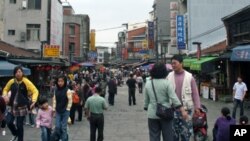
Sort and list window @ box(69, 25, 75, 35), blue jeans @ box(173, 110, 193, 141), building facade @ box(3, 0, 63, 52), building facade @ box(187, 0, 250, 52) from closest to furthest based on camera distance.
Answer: blue jeans @ box(173, 110, 193, 141)
building facade @ box(187, 0, 250, 52)
building facade @ box(3, 0, 63, 52)
window @ box(69, 25, 75, 35)

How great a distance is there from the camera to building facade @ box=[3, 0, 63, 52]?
149 ft

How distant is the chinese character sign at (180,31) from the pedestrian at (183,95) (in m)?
36.8

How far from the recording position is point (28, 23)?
4575cm

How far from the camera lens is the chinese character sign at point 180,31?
146 ft

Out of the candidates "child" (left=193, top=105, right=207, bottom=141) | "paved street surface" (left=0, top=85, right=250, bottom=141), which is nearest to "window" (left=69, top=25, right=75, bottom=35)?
"paved street surface" (left=0, top=85, right=250, bottom=141)

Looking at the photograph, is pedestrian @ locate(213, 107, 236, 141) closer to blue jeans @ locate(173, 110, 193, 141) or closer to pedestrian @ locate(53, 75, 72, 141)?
blue jeans @ locate(173, 110, 193, 141)

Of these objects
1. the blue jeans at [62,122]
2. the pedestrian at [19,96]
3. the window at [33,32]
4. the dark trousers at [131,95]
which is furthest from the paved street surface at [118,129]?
the window at [33,32]

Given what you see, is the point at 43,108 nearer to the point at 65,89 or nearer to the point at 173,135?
the point at 65,89

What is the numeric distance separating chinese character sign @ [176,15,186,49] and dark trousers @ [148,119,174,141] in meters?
37.3

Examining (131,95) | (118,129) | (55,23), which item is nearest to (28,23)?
(55,23)

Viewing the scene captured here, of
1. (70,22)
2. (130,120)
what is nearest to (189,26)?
(130,120)

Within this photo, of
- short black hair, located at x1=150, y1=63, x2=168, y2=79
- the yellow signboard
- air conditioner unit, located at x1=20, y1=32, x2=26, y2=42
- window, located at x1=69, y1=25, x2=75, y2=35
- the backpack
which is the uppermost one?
window, located at x1=69, y1=25, x2=75, y2=35

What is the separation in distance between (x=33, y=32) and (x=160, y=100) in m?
39.8

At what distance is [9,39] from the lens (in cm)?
4578
